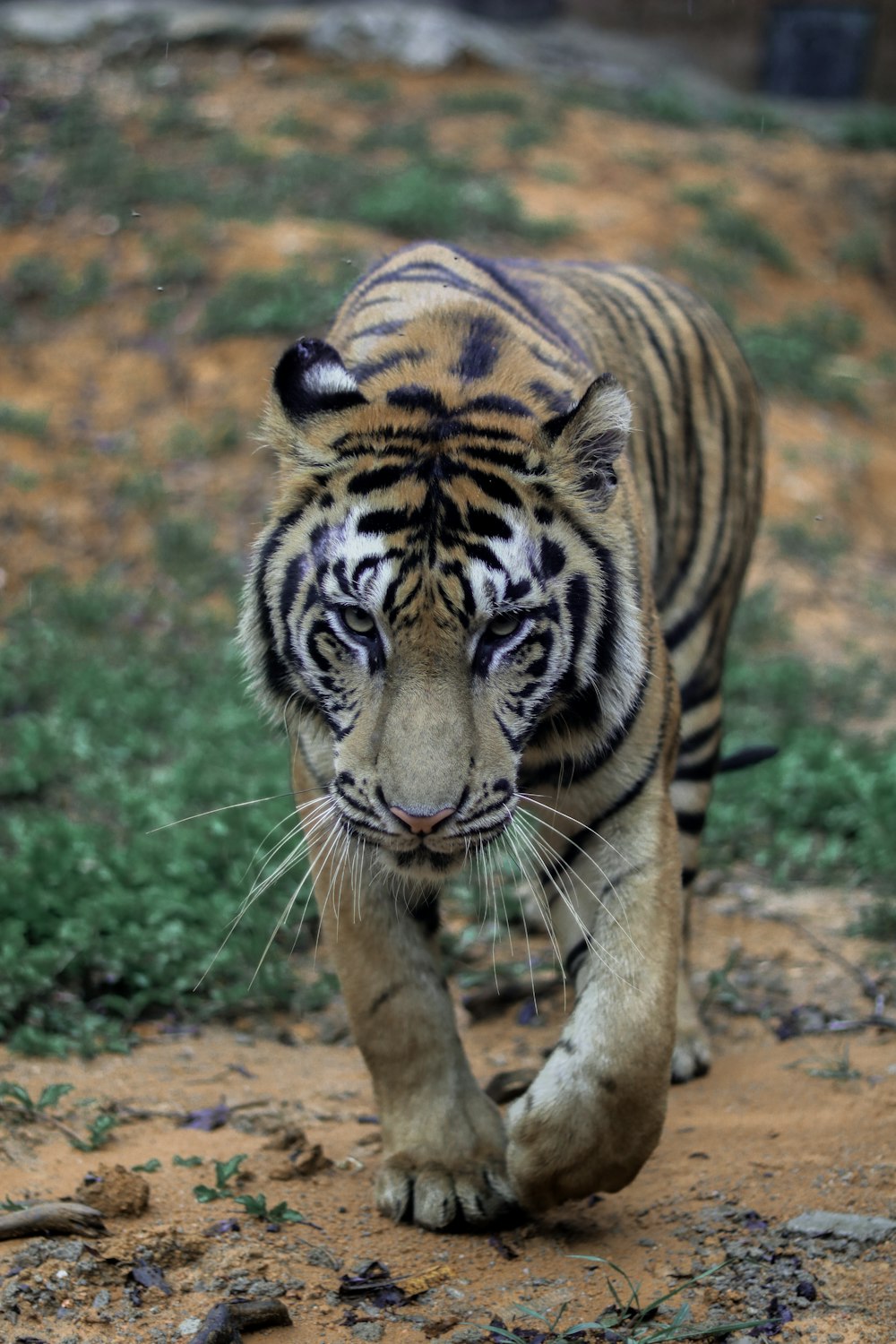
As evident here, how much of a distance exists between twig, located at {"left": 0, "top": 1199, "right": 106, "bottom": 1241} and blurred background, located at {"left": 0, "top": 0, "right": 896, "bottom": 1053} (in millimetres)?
939

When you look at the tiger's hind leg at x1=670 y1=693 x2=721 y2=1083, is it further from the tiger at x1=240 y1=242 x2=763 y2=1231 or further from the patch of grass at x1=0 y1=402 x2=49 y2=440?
the patch of grass at x1=0 y1=402 x2=49 y2=440

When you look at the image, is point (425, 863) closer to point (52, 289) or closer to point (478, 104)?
point (52, 289)

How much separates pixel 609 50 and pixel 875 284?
428 centimetres

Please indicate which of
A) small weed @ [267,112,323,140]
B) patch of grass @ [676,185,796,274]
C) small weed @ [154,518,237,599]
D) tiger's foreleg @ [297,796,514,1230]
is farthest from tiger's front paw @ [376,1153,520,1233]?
small weed @ [267,112,323,140]

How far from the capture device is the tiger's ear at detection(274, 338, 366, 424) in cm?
281

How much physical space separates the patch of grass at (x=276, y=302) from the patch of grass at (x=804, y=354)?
2.71m

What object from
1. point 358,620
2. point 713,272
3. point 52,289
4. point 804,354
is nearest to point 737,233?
point 713,272

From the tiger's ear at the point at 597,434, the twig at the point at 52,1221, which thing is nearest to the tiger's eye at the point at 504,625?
the tiger's ear at the point at 597,434

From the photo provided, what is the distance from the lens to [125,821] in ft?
16.4

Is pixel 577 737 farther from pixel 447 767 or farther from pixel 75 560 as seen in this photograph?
pixel 75 560

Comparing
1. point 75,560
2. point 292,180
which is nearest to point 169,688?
point 75,560

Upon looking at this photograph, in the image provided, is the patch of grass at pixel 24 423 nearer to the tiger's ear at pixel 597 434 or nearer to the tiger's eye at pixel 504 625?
the tiger's ear at pixel 597 434

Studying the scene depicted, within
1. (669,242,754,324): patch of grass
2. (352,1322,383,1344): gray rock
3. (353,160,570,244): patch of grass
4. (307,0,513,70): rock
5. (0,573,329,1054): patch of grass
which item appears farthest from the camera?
(307,0,513,70): rock

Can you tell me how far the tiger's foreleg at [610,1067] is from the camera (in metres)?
2.71
